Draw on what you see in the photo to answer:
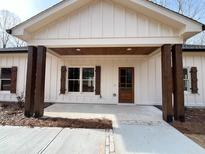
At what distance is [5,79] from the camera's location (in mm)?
10430

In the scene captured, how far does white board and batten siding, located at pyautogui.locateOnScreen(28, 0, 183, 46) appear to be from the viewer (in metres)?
6.14

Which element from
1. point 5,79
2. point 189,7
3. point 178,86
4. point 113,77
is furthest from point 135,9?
point 189,7

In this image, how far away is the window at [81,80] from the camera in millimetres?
10031

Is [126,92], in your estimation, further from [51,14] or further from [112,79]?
[51,14]

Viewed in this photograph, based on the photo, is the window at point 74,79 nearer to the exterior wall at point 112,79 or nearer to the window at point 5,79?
the exterior wall at point 112,79

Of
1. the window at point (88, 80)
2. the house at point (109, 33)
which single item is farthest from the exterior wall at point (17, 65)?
the house at point (109, 33)

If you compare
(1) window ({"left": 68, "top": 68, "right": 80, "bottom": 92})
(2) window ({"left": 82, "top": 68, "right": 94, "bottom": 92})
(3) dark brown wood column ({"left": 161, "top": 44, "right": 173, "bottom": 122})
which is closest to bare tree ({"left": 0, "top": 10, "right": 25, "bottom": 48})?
(1) window ({"left": 68, "top": 68, "right": 80, "bottom": 92})

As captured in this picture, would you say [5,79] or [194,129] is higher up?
[5,79]

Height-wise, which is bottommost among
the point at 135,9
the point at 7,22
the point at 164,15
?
the point at 164,15

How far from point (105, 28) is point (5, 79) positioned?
7780 mm

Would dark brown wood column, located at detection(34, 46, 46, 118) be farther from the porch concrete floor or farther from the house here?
the porch concrete floor

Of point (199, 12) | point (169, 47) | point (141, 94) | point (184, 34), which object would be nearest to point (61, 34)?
point (169, 47)

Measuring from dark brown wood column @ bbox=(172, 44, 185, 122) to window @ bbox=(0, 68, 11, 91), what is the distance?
960cm

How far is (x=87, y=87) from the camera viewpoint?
10.0 meters
